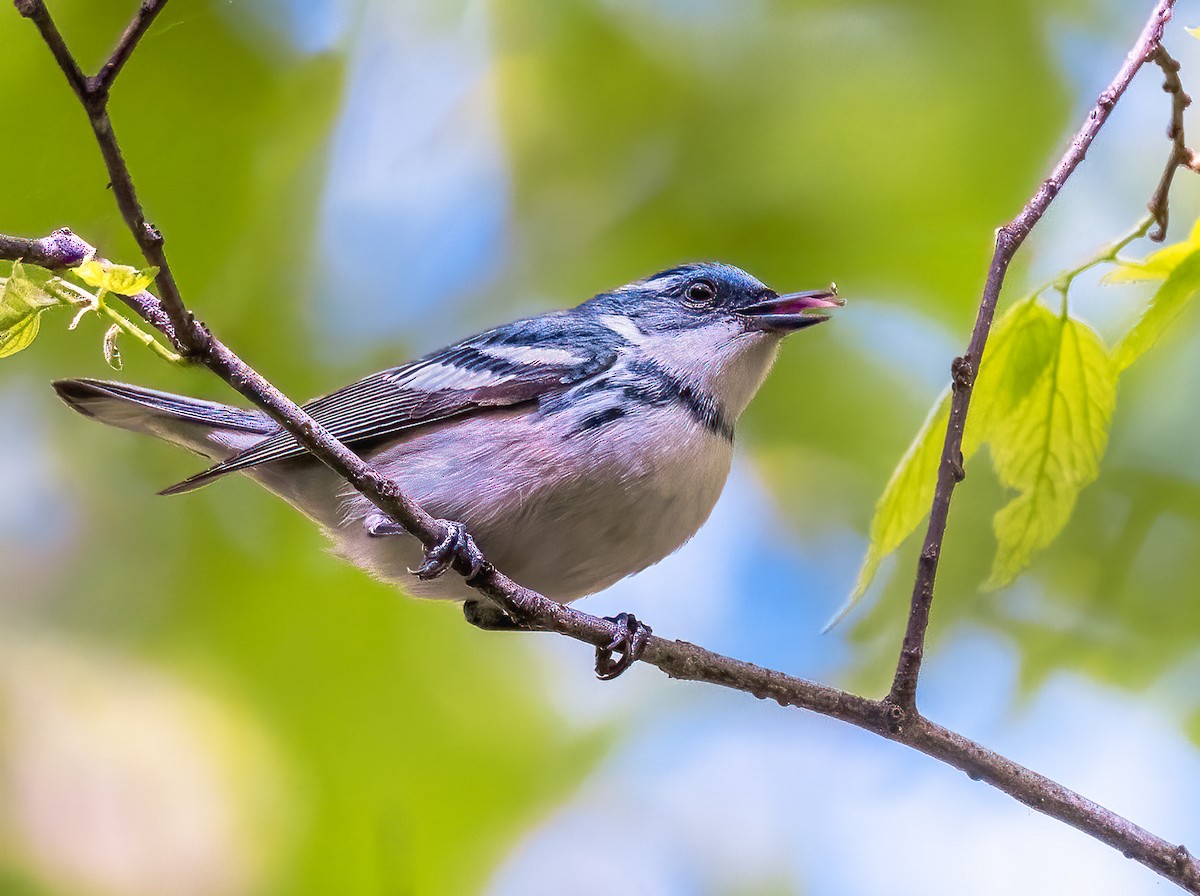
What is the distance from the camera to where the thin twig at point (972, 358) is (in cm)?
141

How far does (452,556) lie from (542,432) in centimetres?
42

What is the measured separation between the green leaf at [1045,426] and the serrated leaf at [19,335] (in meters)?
1.28

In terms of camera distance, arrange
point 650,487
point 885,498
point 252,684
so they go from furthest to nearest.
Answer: point 252,684, point 650,487, point 885,498

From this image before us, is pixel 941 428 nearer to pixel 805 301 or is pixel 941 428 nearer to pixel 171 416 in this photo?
pixel 805 301

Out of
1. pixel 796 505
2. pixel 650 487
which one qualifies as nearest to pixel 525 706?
pixel 796 505

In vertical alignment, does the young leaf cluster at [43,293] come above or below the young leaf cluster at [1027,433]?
below

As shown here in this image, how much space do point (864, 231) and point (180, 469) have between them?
189cm

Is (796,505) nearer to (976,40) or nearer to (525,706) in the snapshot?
(525,706)

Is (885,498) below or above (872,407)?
below

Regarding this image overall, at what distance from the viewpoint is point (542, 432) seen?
193cm

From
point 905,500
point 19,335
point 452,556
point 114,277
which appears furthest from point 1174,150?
point 19,335

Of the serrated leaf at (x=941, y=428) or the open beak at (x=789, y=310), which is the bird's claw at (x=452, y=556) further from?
the open beak at (x=789, y=310)

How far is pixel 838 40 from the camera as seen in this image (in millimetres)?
2773

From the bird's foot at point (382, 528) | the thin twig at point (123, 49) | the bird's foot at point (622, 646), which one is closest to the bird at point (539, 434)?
the bird's foot at point (382, 528)
